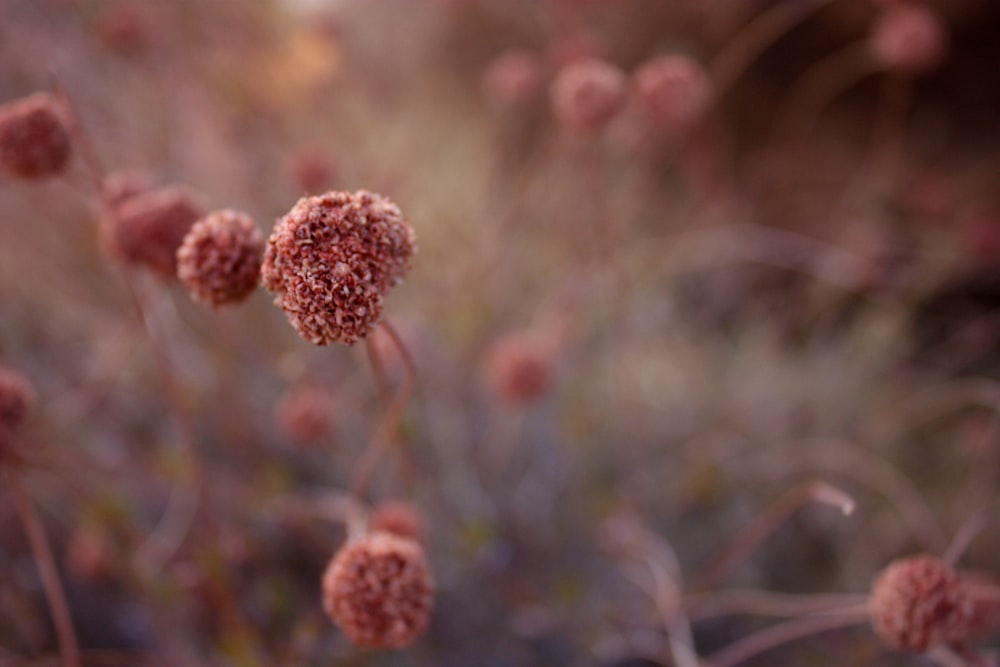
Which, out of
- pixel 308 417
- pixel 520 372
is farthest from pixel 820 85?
pixel 308 417

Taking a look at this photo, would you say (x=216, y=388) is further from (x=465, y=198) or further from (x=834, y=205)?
(x=834, y=205)

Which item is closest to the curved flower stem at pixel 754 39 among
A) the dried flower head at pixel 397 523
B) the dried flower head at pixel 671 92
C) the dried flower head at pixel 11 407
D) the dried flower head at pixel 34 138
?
the dried flower head at pixel 671 92

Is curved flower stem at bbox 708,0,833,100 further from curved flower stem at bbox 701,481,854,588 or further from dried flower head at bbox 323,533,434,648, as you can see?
dried flower head at bbox 323,533,434,648

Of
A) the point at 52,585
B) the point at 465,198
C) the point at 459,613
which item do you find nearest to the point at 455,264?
the point at 465,198

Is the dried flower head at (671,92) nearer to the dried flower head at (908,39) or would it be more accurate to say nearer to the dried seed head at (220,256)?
the dried flower head at (908,39)

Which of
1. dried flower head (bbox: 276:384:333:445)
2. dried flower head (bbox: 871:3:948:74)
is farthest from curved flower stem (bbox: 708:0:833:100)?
dried flower head (bbox: 276:384:333:445)
